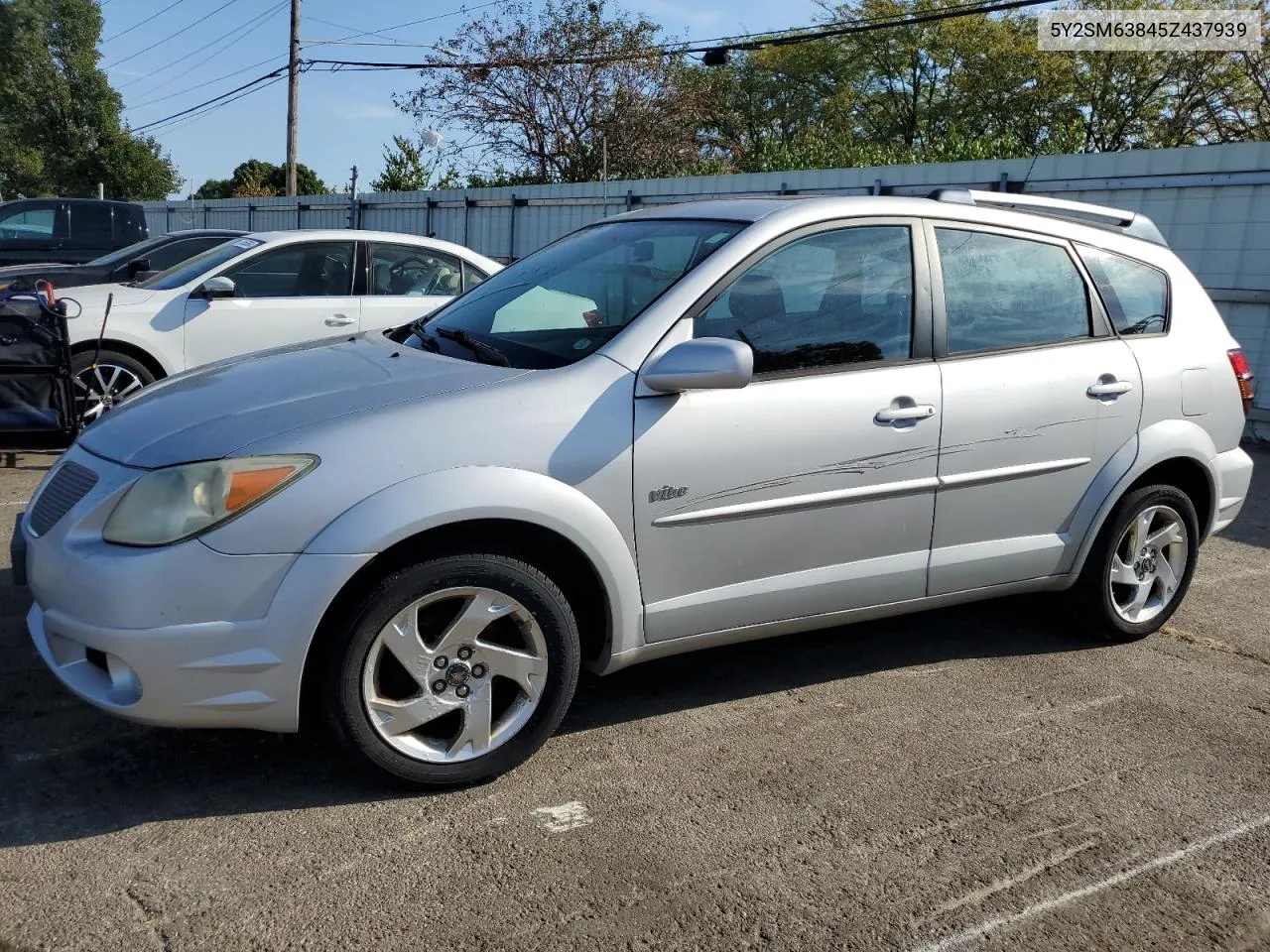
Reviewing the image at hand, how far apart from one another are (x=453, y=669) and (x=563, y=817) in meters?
0.52

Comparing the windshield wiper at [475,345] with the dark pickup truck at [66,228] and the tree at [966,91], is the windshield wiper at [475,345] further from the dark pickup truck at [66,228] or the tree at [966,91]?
the tree at [966,91]

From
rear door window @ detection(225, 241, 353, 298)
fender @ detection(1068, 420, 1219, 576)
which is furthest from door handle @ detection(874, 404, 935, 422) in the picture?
rear door window @ detection(225, 241, 353, 298)

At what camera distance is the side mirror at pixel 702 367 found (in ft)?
11.3

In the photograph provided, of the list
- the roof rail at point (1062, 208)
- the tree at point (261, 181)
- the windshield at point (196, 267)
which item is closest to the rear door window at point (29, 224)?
the windshield at point (196, 267)

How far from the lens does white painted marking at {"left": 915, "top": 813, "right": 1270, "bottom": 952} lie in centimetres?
278

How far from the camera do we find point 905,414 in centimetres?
394

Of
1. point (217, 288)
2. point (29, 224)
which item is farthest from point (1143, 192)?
point (29, 224)

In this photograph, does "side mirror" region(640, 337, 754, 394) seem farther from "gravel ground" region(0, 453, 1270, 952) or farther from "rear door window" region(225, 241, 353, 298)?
"rear door window" region(225, 241, 353, 298)

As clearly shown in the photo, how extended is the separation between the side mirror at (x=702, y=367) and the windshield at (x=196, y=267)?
569 centimetres

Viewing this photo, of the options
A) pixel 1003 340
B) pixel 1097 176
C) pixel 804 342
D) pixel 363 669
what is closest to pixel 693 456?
pixel 804 342

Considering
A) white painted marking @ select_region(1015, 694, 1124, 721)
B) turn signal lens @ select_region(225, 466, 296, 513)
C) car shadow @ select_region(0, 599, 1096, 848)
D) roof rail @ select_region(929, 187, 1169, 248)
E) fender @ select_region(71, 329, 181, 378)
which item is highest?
roof rail @ select_region(929, 187, 1169, 248)

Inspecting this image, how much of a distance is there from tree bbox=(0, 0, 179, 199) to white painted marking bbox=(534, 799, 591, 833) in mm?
54640

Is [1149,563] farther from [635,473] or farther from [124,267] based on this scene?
[124,267]

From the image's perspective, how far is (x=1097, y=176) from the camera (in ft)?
36.6
